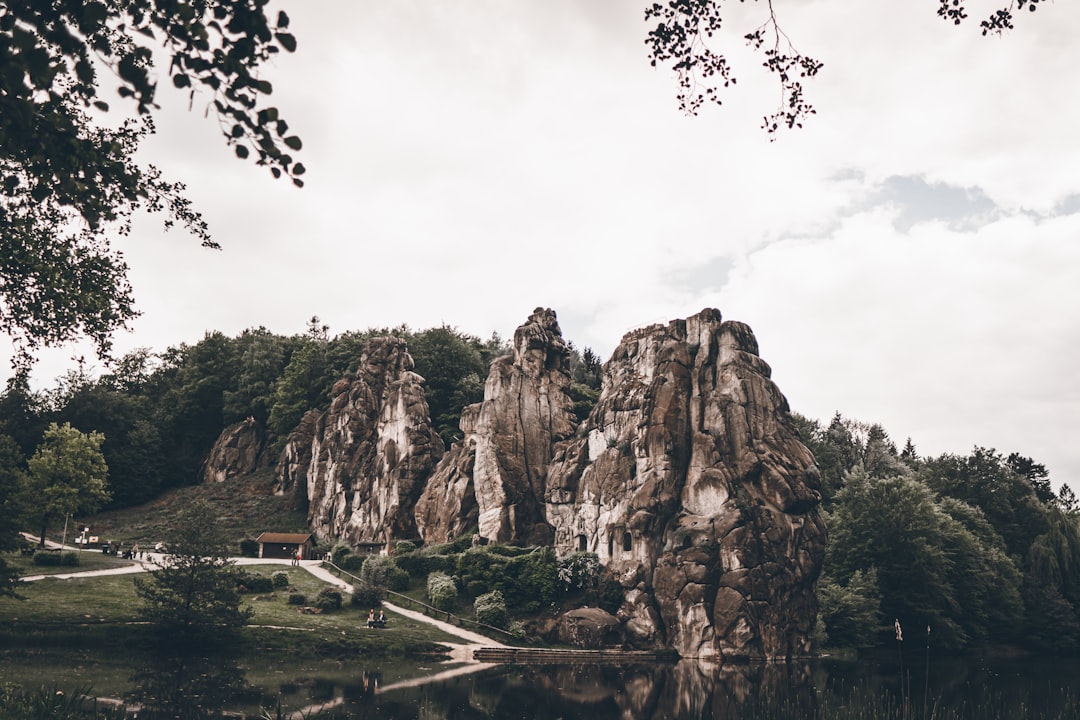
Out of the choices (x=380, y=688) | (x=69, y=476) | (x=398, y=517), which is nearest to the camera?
(x=380, y=688)

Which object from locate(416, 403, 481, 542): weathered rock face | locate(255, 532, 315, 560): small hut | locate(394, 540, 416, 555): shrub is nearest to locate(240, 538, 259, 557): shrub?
locate(255, 532, 315, 560): small hut

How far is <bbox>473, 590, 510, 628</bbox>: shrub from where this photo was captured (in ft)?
153

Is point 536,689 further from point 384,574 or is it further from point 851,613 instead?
point 851,613

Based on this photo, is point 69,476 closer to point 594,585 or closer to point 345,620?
point 345,620

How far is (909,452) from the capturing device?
104 m

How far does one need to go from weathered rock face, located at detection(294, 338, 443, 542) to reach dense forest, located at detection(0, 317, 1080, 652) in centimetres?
651

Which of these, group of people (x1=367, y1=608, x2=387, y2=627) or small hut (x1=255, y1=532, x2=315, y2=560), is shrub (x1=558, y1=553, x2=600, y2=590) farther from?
small hut (x1=255, y1=532, x2=315, y2=560)

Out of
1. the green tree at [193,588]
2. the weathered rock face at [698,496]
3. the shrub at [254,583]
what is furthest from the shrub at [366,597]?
the weathered rock face at [698,496]

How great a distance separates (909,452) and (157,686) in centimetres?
10416

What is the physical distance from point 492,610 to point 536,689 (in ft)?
54.2

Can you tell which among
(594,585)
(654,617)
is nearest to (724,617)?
(654,617)

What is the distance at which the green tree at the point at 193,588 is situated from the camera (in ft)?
112

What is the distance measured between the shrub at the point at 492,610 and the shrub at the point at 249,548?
2912 centimetres

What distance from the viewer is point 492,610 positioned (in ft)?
154
